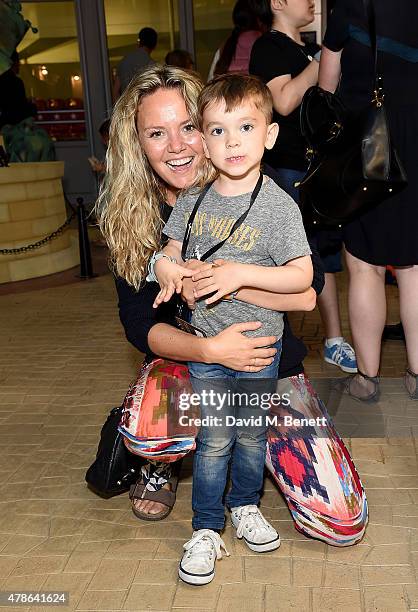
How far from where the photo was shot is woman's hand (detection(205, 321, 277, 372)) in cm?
237

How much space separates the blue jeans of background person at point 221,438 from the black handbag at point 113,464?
45cm

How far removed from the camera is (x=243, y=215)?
7.73 ft

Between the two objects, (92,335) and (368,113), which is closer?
(368,113)

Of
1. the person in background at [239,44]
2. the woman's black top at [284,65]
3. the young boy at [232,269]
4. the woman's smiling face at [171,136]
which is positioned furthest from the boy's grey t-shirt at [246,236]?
the person in background at [239,44]

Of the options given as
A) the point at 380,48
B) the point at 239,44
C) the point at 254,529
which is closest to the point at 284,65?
the point at 380,48

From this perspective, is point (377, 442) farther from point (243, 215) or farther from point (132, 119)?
point (132, 119)

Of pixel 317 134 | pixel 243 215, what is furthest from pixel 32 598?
pixel 317 134

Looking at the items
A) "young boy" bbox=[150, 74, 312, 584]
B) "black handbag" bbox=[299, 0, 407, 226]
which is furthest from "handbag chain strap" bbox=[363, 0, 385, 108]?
"young boy" bbox=[150, 74, 312, 584]

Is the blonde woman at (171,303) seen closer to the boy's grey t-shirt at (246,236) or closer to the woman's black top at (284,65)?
the boy's grey t-shirt at (246,236)

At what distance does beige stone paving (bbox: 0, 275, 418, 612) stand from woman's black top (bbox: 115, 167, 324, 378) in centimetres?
60

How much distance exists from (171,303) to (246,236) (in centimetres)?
68

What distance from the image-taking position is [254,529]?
2.61 m

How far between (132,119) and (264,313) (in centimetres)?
88

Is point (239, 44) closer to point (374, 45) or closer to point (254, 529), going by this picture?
point (374, 45)
